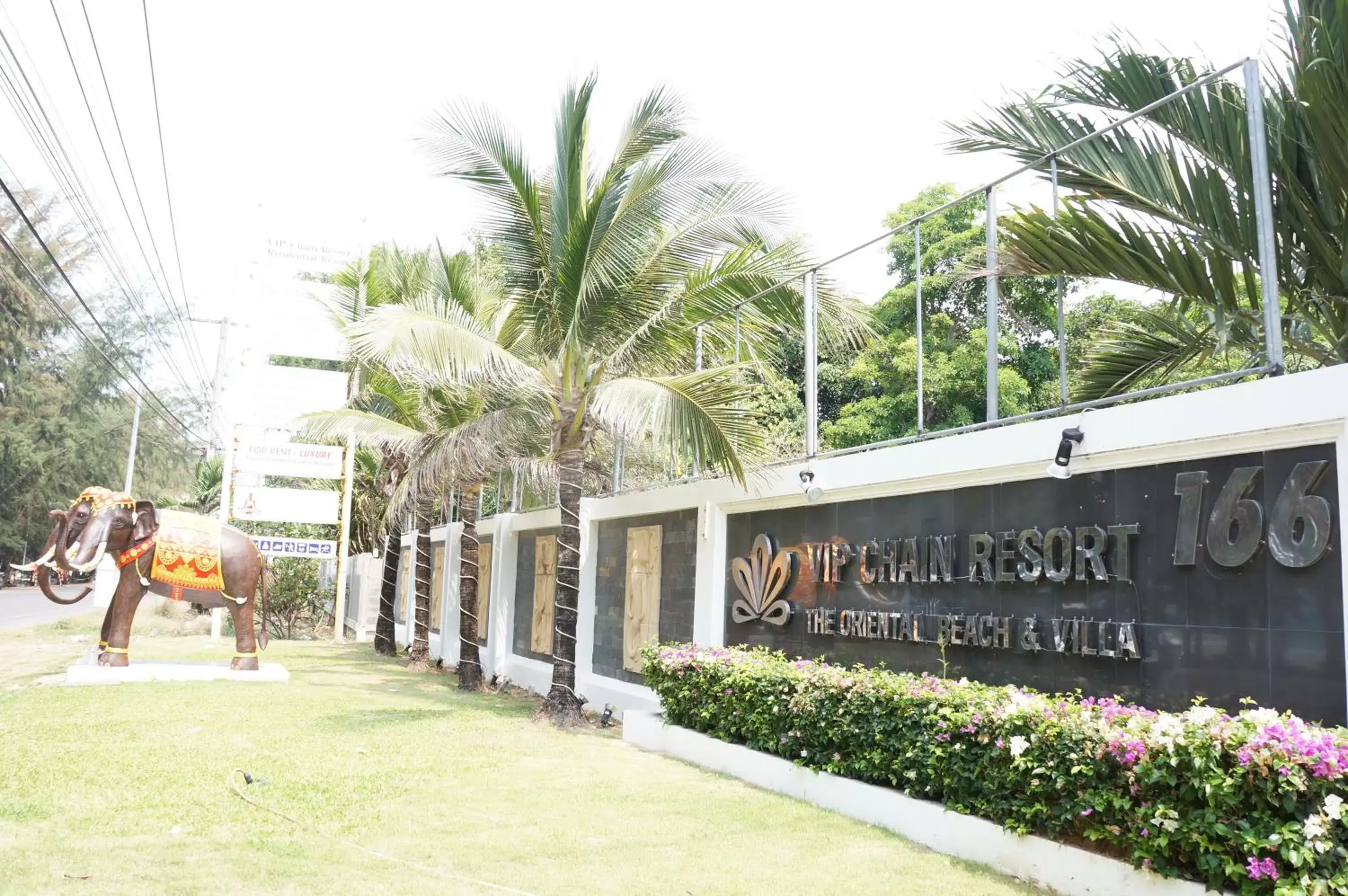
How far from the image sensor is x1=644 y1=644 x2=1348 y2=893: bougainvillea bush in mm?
4242

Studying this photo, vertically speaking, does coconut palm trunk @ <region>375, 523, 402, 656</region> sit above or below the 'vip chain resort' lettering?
below

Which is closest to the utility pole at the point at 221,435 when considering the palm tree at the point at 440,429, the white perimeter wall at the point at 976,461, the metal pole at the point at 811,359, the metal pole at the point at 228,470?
the metal pole at the point at 228,470

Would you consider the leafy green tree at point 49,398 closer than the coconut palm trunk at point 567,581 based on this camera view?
No

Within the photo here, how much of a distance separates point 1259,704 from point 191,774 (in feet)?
23.0

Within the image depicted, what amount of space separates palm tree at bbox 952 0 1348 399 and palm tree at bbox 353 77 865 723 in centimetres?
342

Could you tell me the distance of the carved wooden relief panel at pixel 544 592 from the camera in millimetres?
14766

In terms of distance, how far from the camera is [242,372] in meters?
19.1

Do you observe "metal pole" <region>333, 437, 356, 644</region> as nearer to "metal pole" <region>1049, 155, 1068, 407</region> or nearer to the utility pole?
the utility pole

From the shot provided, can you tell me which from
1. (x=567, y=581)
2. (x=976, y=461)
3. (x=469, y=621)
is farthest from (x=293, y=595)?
(x=976, y=461)

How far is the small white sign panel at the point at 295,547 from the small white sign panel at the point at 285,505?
0.44 m

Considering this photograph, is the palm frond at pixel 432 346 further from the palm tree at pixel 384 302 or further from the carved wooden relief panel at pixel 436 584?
the carved wooden relief panel at pixel 436 584

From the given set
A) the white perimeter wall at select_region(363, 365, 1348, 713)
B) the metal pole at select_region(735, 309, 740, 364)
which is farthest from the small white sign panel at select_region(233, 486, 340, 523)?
the metal pole at select_region(735, 309, 740, 364)

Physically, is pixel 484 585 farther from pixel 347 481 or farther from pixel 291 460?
pixel 291 460

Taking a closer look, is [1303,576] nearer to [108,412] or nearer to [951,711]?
[951,711]
